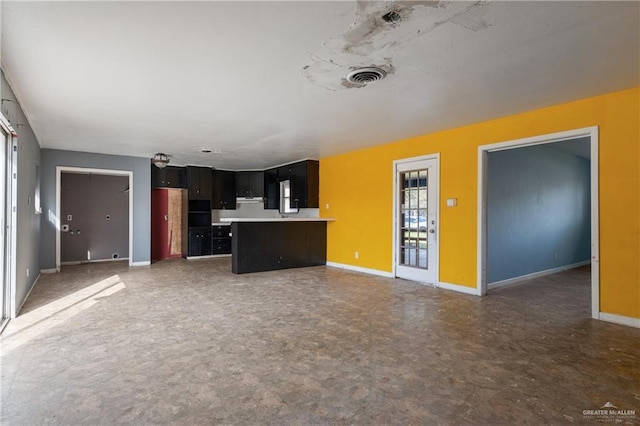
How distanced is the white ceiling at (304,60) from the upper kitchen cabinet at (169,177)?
3.49 metres

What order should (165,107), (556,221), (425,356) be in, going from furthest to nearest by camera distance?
1. (556,221)
2. (165,107)
3. (425,356)

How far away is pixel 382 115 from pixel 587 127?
2.24 metres

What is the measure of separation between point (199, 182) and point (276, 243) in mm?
3358

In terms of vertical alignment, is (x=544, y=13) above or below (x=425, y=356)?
above

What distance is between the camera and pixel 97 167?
6.96 m

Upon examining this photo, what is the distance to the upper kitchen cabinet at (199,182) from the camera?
28.3 feet

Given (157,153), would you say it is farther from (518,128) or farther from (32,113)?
(518,128)

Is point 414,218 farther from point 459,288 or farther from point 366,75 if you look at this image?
point 366,75

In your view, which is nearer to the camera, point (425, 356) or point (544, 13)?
point (544, 13)

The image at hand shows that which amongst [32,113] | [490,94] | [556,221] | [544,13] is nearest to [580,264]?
[556,221]

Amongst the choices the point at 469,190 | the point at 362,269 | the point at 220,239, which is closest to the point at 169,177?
the point at 220,239

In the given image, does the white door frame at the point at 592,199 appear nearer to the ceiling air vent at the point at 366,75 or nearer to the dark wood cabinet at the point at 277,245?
the ceiling air vent at the point at 366,75

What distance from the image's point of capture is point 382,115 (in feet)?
14.0

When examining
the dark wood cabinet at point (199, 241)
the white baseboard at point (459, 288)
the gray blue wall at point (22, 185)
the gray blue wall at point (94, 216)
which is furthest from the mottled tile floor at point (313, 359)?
the dark wood cabinet at point (199, 241)
